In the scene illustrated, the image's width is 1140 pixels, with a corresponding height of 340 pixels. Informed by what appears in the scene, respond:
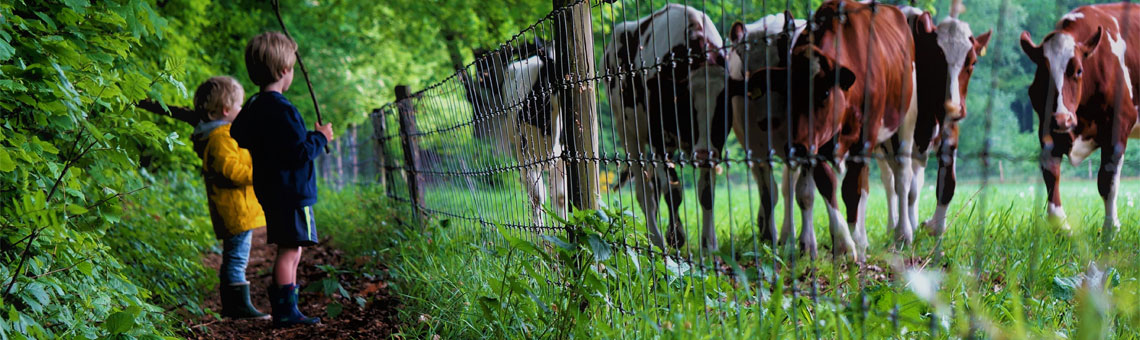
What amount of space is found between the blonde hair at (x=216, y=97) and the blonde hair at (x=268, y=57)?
684 mm

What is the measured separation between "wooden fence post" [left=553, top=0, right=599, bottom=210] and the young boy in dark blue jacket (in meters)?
1.67

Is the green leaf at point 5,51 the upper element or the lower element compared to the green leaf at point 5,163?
upper

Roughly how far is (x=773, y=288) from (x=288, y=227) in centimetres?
261

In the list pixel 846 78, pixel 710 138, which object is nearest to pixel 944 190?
pixel 846 78

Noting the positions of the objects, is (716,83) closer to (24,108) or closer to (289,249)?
(289,249)

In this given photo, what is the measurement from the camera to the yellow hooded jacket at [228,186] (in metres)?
4.80

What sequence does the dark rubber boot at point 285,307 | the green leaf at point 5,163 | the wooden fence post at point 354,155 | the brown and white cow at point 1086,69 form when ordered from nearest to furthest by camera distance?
the green leaf at point 5,163 < the brown and white cow at point 1086,69 < the dark rubber boot at point 285,307 < the wooden fence post at point 354,155

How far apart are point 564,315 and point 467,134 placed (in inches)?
82.5

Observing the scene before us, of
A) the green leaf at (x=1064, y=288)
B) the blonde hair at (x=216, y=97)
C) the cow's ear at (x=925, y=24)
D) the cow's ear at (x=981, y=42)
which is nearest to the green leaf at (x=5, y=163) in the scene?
the blonde hair at (x=216, y=97)

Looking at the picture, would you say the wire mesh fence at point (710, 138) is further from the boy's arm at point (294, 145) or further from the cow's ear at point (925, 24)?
the boy's arm at point (294, 145)

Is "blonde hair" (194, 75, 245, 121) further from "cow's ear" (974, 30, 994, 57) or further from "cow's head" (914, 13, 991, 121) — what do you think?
"cow's ear" (974, 30, 994, 57)

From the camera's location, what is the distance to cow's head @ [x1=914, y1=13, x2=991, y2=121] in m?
4.75

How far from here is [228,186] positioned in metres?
4.84

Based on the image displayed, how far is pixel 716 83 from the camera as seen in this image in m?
5.13
